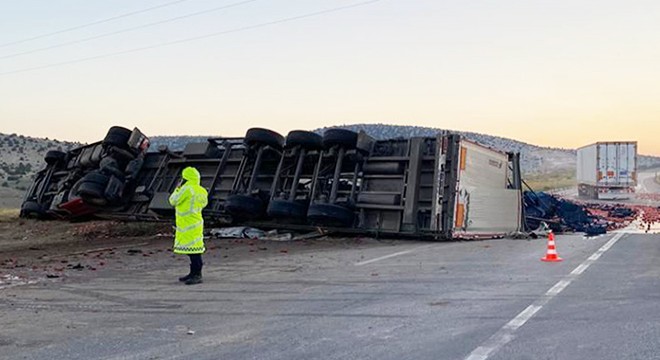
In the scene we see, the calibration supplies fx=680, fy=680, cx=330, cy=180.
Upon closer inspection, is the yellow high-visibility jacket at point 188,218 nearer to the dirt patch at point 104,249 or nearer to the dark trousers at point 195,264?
the dark trousers at point 195,264

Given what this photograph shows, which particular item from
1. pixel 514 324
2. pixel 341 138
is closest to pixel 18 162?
pixel 341 138

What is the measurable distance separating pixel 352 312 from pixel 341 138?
8.82m

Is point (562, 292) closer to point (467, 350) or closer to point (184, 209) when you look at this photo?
point (467, 350)

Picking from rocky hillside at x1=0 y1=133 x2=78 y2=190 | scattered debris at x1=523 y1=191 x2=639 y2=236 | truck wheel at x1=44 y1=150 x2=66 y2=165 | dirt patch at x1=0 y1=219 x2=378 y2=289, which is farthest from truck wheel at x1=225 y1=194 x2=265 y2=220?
rocky hillside at x1=0 y1=133 x2=78 y2=190

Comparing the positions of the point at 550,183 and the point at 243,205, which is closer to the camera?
the point at 243,205

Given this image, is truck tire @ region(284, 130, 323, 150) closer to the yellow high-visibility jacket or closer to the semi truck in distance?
the yellow high-visibility jacket

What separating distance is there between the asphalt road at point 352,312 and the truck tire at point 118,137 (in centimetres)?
870

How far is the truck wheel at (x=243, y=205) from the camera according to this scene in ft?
50.9

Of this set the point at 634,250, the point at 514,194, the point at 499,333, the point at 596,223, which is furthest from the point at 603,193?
the point at 499,333

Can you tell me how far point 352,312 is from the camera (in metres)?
6.96

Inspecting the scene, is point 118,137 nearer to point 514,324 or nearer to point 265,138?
point 265,138

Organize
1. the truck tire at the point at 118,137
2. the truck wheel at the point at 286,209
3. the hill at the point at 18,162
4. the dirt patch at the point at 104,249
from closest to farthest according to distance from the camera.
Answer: the dirt patch at the point at 104,249 → the truck wheel at the point at 286,209 → the truck tire at the point at 118,137 → the hill at the point at 18,162

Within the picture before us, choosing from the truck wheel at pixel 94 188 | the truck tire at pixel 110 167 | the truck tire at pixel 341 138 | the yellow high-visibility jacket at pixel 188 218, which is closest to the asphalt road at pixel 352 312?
the yellow high-visibility jacket at pixel 188 218

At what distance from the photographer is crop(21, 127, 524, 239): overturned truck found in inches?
586
